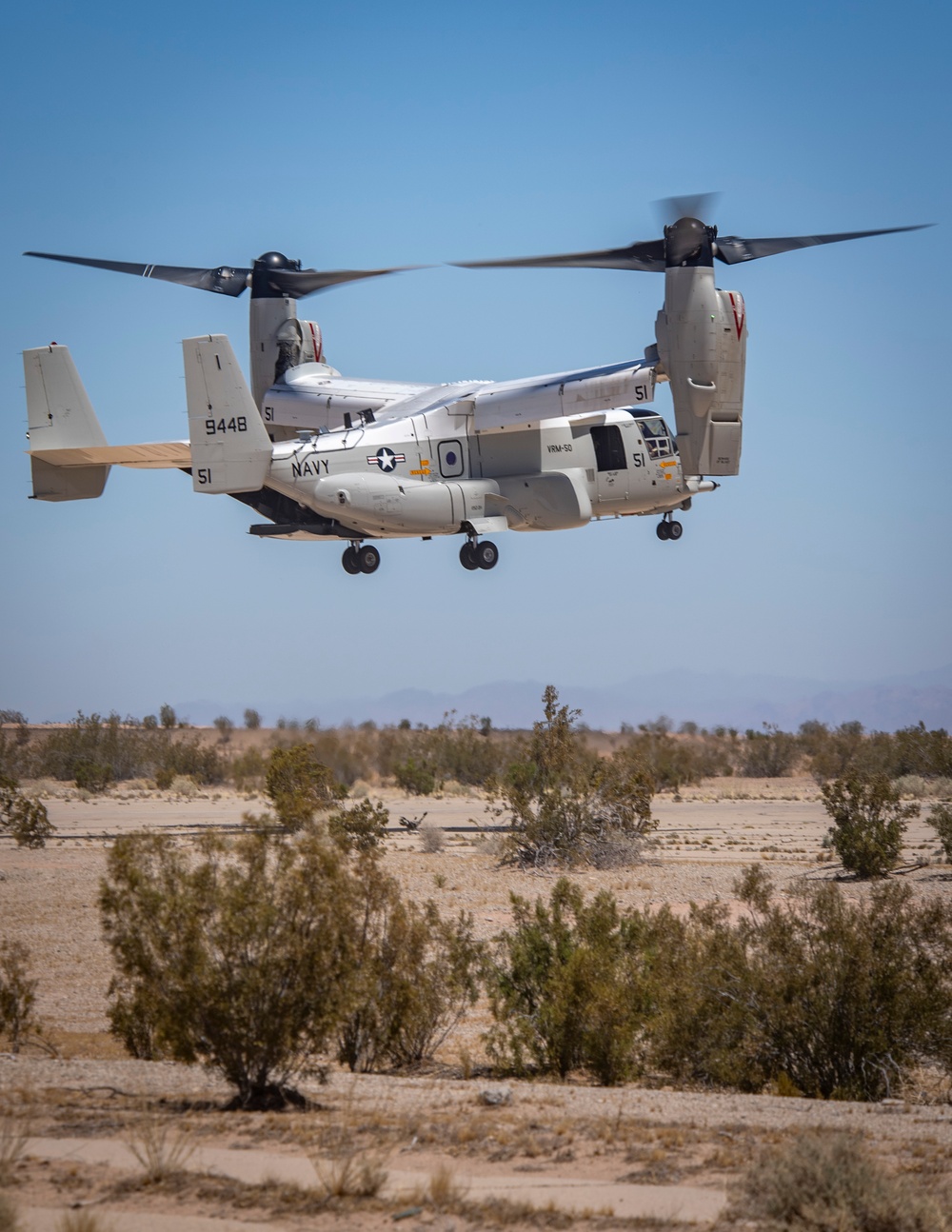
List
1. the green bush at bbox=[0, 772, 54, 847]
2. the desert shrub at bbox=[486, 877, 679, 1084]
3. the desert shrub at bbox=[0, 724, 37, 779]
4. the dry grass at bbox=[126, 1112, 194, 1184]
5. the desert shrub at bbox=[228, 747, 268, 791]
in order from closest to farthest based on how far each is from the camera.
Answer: the dry grass at bbox=[126, 1112, 194, 1184], the desert shrub at bbox=[486, 877, 679, 1084], the green bush at bbox=[0, 772, 54, 847], the desert shrub at bbox=[228, 747, 268, 791], the desert shrub at bbox=[0, 724, 37, 779]

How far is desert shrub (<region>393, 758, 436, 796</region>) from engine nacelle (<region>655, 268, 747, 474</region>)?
18882mm

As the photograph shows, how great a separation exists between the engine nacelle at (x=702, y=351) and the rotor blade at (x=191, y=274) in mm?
12417

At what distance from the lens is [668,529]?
34.9m

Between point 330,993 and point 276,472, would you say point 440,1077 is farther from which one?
point 276,472

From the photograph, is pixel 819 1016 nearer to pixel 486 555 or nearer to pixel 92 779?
pixel 486 555

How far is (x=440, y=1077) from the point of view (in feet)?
38.1

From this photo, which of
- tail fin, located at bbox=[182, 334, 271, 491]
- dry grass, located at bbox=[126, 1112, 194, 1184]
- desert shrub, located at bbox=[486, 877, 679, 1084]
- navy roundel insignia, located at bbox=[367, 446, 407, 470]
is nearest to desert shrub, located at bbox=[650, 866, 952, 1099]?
desert shrub, located at bbox=[486, 877, 679, 1084]

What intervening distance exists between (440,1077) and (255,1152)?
139 inches

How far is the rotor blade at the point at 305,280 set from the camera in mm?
34688

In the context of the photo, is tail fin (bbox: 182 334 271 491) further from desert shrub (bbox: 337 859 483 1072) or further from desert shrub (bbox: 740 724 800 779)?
desert shrub (bbox: 740 724 800 779)

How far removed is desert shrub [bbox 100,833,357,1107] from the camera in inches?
378

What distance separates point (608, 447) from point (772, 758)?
89.4 feet

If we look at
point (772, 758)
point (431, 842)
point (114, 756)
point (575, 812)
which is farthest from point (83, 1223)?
point (772, 758)

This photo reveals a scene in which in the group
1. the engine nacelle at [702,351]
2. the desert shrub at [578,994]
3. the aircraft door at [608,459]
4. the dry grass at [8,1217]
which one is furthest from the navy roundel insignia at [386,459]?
the dry grass at [8,1217]
